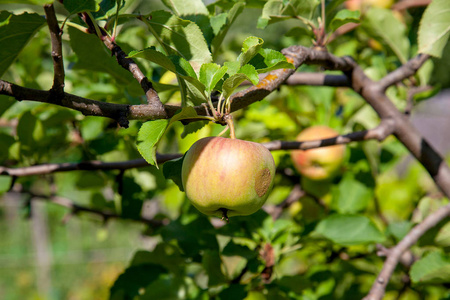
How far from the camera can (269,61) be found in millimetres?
554

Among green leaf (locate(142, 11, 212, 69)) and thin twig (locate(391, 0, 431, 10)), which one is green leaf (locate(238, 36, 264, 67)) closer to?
green leaf (locate(142, 11, 212, 69))

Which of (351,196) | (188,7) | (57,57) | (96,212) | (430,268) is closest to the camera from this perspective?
(57,57)

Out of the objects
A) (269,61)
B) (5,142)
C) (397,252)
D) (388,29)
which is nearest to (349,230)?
(397,252)

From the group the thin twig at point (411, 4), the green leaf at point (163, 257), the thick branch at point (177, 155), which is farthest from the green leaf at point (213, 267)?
the thin twig at point (411, 4)

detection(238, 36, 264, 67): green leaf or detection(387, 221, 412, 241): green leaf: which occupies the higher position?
detection(238, 36, 264, 67): green leaf

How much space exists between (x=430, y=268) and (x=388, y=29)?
2.07 ft

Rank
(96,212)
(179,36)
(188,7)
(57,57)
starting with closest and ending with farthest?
(57,57)
(179,36)
(188,7)
(96,212)

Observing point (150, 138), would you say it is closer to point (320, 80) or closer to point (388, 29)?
point (320, 80)

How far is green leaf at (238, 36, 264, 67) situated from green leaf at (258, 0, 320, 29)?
258 millimetres

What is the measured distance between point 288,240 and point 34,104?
0.70 meters

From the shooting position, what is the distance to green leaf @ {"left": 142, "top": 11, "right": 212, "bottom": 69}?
24.0 inches

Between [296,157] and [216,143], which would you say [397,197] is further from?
[216,143]

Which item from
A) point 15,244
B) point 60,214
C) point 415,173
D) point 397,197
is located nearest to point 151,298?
point 397,197

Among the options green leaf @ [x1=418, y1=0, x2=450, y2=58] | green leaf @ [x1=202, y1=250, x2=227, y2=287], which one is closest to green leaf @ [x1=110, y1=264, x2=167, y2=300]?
green leaf @ [x1=202, y1=250, x2=227, y2=287]
